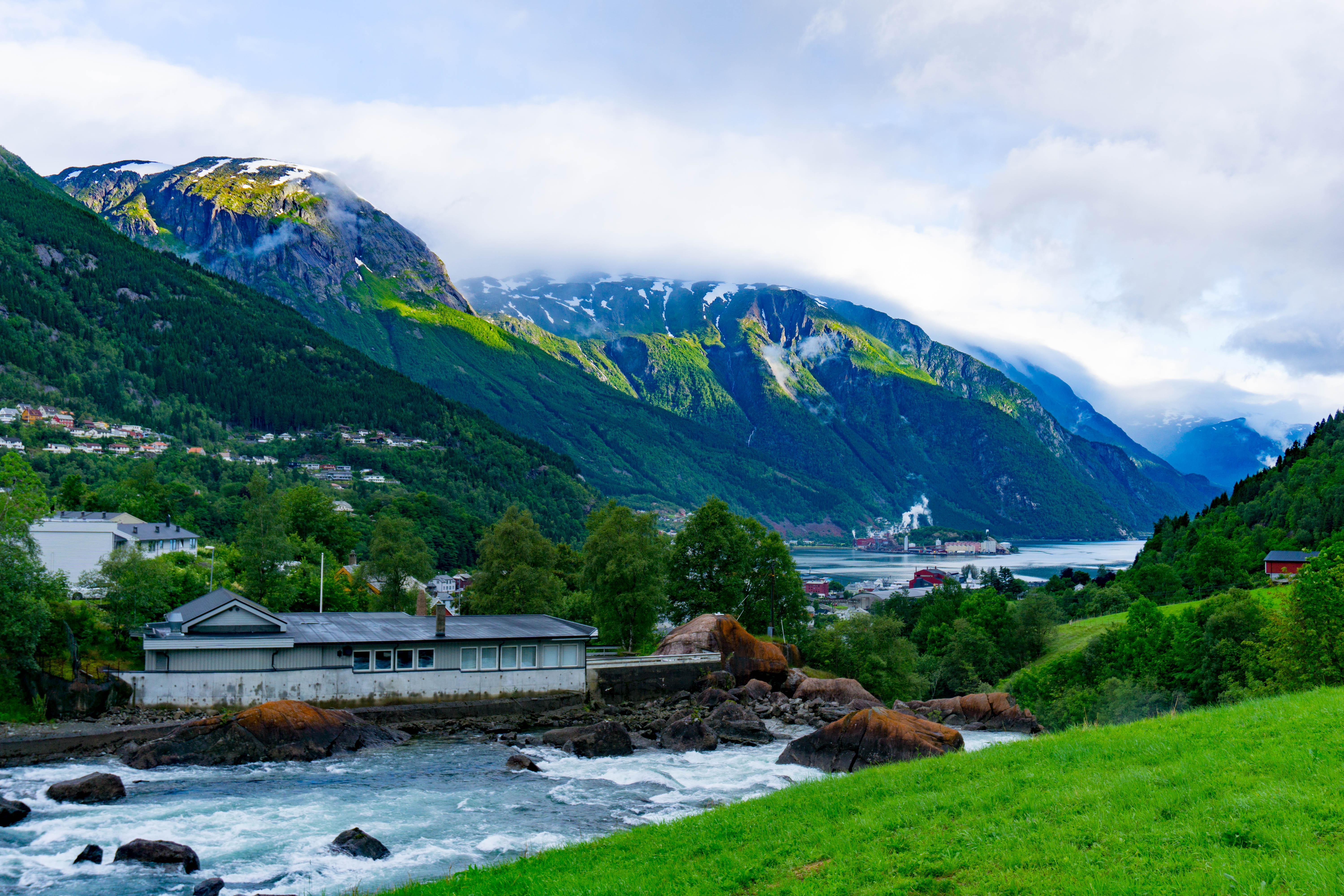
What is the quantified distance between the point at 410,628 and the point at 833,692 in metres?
26.2

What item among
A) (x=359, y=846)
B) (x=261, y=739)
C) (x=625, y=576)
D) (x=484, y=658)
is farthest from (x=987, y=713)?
(x=261, y=739)

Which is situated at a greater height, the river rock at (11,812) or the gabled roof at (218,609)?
the gabled roof at (218,609)

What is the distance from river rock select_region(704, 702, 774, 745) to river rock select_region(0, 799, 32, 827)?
27.5 m

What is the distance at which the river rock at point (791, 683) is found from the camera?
57438mm

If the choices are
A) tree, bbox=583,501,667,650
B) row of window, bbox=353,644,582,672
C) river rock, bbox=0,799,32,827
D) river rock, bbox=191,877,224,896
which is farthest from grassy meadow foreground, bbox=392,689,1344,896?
tree, bbox=583,501,667,650

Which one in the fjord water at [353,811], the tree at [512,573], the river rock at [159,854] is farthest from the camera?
the tree at [512,573]

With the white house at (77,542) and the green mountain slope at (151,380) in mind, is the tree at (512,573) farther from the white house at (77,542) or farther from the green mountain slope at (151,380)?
the green mountain slope at (151,380)

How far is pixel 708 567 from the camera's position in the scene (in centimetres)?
7394

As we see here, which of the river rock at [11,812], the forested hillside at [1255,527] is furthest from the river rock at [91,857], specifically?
the forested hillside at [1255,527]

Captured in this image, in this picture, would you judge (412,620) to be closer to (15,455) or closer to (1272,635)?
(15,455)

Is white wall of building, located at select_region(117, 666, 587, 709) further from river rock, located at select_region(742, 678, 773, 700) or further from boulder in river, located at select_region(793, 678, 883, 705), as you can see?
boulder in river, located at select_region(793, 678, 883, 705)

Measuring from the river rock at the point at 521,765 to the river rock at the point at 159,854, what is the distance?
1431 cm

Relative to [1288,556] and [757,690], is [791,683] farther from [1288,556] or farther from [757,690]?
[1288,556]

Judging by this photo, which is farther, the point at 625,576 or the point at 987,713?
the point at 625,576
